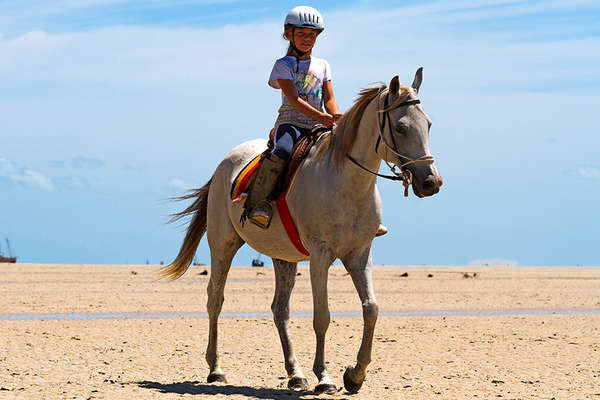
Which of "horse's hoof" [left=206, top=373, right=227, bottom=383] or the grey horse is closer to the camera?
the grey horse

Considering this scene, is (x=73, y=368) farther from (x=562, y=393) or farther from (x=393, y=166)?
(x=562, y=393)

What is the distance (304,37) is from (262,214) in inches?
77.2

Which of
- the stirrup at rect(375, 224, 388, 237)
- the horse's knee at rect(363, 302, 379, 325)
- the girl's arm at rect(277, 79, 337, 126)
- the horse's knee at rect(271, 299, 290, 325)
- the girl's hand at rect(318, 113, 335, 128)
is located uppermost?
the girl's arm at rect(277, 79, 337, 126)

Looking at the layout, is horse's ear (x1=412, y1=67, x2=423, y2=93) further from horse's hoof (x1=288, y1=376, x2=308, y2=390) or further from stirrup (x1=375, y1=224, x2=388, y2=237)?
horse's hoof (x1=288, y1=376, x2=308, y2=390)

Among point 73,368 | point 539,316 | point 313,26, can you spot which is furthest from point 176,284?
point 313,26

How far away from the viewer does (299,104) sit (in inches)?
362

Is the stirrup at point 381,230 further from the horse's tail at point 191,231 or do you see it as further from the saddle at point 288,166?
the horse's tail at point 191,231

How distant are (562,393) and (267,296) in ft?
46.0

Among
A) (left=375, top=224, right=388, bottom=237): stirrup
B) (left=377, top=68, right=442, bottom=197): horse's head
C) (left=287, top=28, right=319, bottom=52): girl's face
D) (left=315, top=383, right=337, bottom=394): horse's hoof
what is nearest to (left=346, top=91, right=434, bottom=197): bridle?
(left=377, top=68, right=442, bottom=197): horse's head

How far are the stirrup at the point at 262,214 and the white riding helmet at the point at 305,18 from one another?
6.37ft

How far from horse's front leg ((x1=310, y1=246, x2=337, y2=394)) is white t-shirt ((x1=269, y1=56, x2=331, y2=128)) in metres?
1.61

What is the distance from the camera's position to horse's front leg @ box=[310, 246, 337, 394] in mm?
8648

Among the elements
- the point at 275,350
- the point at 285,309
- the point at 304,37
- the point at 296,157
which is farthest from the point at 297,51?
the point at 275,350

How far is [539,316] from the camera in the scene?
18.7 m
